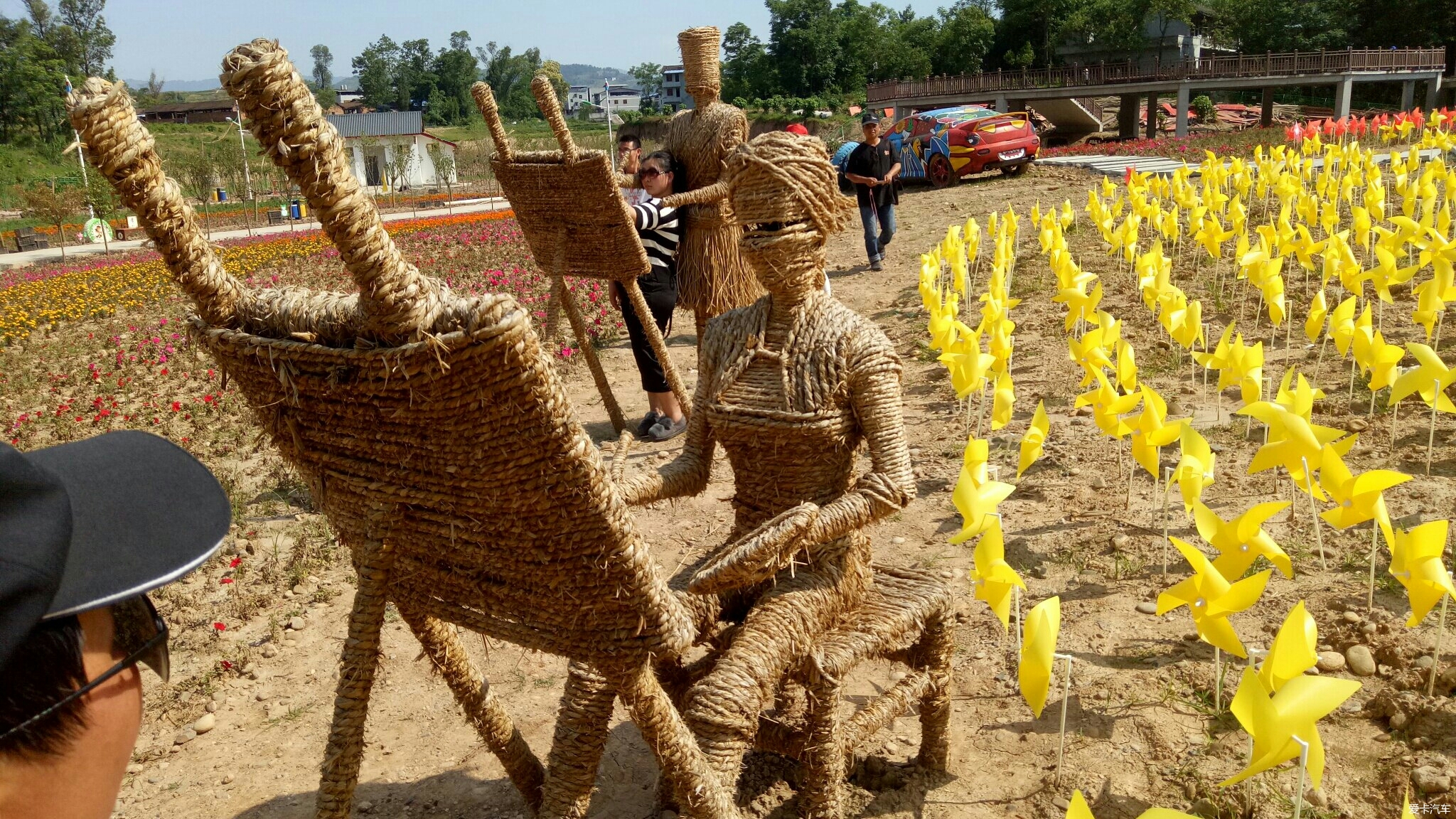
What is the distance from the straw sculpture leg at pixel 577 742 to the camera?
6.84 feet

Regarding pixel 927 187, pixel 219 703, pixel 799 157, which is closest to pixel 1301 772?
pixel 799 157

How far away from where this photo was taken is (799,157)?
2.41 metres

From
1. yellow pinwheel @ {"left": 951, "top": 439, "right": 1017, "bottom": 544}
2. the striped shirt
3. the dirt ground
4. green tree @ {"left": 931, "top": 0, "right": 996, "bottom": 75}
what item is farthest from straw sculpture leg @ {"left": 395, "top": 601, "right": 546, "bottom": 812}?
green tree @ {"left": 931, "top": 0, "right": 996, "bottom": 75}

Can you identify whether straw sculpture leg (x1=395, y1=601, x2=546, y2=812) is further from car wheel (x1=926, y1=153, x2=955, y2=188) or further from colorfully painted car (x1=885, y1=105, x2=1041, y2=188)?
car wheel (x1=926, y1=153, x2=955, y2=188)

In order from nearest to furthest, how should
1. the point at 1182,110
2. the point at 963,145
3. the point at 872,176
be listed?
the point at 872,176 < the point at 963,145 < the point at 1182,110

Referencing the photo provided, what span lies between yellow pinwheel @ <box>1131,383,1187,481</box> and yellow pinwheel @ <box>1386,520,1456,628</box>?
839mm

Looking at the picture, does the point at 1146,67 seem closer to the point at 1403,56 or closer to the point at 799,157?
the point at 1403,56

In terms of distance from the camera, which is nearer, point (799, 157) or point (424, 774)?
point (799, 157)

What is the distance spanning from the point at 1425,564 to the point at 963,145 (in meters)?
18.0

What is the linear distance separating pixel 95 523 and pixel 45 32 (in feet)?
284

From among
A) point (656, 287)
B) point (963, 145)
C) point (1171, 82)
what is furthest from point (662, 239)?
point (1171, 82)

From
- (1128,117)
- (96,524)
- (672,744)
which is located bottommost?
(672,744)

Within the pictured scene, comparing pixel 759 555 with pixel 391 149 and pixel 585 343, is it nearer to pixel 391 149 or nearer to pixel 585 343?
pixel 585 343

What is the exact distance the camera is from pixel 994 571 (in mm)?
2270
